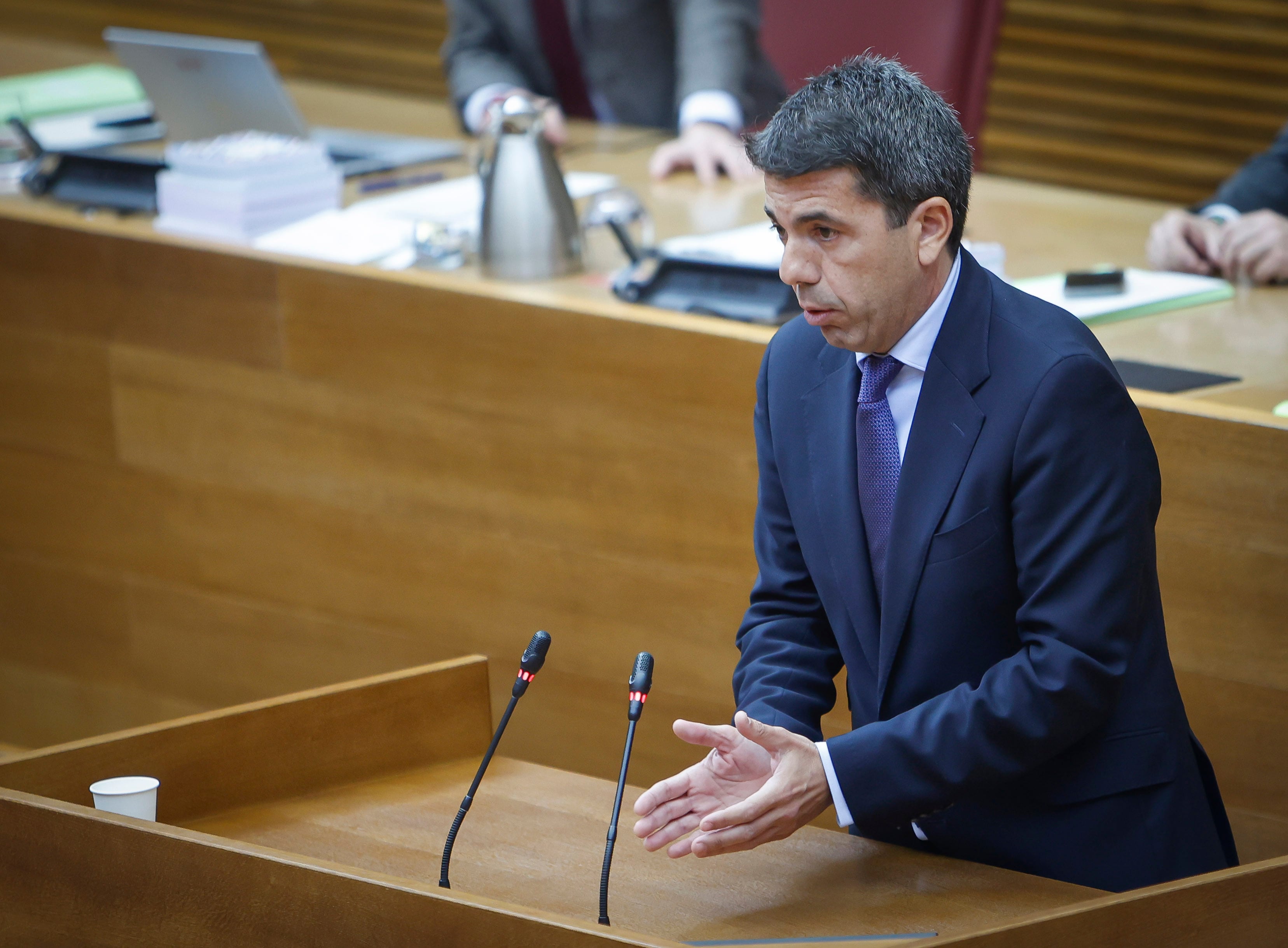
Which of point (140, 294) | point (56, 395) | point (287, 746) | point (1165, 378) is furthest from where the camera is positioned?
point (56, 395)

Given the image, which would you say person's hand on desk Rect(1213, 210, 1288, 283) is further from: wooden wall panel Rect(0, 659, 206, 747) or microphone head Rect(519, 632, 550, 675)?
wooden wall panel Rect(0, 659, 206, 747)

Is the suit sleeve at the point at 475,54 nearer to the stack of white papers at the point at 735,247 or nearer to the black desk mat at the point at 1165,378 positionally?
the stack of white papers at the point at 735,247

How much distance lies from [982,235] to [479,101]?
1.21 meters

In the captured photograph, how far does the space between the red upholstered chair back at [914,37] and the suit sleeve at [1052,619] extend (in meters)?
1.73

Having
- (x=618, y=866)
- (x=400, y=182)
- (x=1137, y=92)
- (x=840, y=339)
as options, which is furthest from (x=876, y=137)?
(x=1137, y=92)

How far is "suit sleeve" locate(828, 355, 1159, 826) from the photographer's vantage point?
1.33m

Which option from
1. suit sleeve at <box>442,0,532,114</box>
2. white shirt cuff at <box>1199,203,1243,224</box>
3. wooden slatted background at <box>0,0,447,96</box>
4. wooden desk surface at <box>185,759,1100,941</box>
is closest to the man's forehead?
wooden desk surface at <box>185,759,1100,941</box>

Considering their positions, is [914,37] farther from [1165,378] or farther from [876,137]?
[876,137]

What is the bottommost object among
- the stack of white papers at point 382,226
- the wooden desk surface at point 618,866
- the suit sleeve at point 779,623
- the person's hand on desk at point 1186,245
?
the wooden desk surface at point 618,866

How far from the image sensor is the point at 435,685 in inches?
63.6

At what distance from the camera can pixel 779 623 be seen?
62.7 inches

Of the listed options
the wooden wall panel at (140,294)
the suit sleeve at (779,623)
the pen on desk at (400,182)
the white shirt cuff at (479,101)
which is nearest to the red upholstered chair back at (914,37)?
the white shirt cuff at (479,101)

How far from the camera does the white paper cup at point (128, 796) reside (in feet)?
4.58

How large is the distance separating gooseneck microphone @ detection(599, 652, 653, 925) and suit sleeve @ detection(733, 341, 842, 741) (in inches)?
9.4
